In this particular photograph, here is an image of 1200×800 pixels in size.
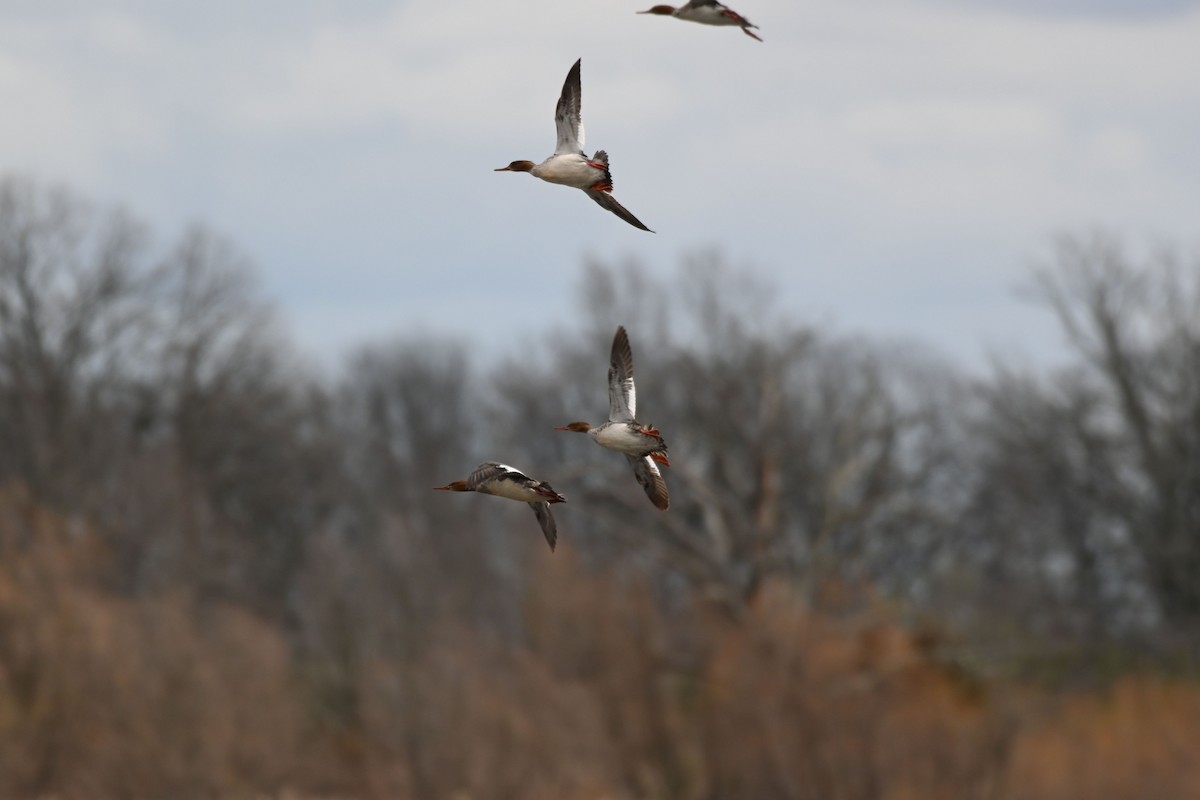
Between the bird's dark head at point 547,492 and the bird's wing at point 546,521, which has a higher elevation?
the bird's dark head at point 547,492

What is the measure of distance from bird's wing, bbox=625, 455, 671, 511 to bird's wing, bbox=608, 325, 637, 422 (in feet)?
0.24

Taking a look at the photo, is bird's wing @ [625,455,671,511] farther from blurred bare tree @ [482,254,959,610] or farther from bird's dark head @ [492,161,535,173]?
blurred bare tree @ [482,254,959,610]

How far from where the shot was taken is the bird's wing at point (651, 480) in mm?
2172

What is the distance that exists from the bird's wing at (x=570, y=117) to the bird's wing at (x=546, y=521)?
544 millimetres


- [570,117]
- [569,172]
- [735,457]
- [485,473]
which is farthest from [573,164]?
[735,457]

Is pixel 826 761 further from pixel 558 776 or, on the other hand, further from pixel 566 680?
pixel 566 680

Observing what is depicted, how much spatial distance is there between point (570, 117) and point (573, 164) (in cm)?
16

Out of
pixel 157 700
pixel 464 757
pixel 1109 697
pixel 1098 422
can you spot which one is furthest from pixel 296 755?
pixel 1098 422

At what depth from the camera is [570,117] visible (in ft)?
7.98

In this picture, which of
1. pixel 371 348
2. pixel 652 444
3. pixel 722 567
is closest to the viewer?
pixel 652 444

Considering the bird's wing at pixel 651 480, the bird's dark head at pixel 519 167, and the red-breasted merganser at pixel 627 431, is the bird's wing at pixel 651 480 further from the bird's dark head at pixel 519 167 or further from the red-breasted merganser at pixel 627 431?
the bird's dark head at pixel 519 167

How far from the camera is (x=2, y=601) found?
3122cm

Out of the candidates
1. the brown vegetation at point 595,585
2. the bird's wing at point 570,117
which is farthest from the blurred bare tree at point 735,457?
the bird's wing at point 570,117

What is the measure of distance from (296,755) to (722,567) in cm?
1243
